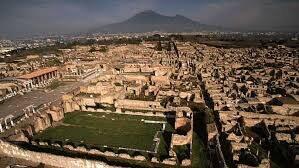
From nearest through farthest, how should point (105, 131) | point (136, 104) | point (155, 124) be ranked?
point (105, 131) < point (155, 124) < point (136, 104)

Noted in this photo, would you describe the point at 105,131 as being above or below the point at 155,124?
below

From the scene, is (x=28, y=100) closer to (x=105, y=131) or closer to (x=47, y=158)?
(x=105, y=131)

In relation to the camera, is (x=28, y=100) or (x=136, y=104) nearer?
(x=136, y=104)

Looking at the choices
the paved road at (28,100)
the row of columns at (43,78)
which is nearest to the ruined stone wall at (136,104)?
the paved road at (28,100)

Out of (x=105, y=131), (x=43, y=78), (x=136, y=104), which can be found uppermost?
(x=43, y=78)

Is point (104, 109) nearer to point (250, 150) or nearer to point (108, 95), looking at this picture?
point (108, 95)

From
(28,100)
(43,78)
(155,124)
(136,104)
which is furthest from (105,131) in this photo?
(43,78)

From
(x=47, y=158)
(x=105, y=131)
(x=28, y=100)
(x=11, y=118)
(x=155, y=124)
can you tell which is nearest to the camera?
(x=47, y=158)
